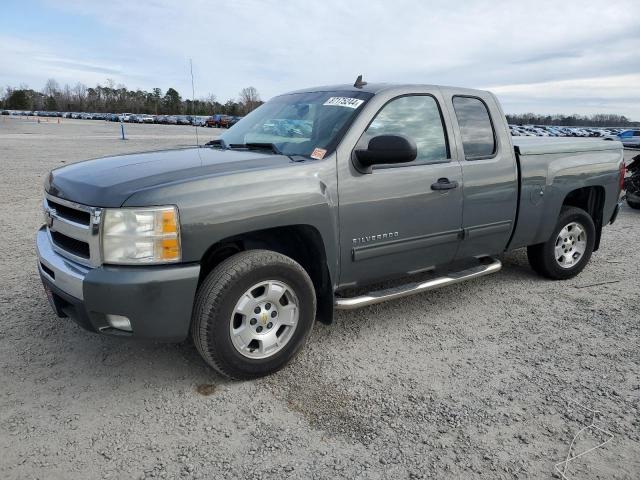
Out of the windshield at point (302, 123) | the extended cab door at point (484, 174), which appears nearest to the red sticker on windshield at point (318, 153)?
the windshield at point (302, 123)

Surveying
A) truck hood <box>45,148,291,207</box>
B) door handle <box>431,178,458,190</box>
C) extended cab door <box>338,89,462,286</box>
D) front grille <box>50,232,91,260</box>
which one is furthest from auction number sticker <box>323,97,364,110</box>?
front grille <box>50,232,91,260</box>

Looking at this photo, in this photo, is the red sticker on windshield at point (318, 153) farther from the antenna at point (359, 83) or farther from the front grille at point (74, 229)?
the front grille at point (74, 229)

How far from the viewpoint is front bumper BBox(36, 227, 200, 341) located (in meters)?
2.68

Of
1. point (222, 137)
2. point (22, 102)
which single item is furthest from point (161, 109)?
point (222, 137)

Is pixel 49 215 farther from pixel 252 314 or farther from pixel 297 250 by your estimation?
pixel 297 250

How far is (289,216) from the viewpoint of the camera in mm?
3105

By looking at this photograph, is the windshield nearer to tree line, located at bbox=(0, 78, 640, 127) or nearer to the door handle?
the door handle

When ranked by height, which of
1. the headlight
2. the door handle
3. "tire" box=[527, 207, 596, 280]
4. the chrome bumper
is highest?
the door handle

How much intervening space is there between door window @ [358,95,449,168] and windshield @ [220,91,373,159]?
0.64ft

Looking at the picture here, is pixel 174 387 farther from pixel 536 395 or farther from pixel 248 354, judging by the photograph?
pixel 536 395

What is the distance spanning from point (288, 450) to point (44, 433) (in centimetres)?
130

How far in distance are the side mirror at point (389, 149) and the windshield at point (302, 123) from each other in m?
0.27

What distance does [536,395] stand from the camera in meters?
3.08

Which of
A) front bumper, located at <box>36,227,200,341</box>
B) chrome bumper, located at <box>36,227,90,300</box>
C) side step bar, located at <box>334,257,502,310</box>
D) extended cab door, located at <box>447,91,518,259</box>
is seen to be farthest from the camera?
extended cab door, located at <box>447,91,518,259</box>
